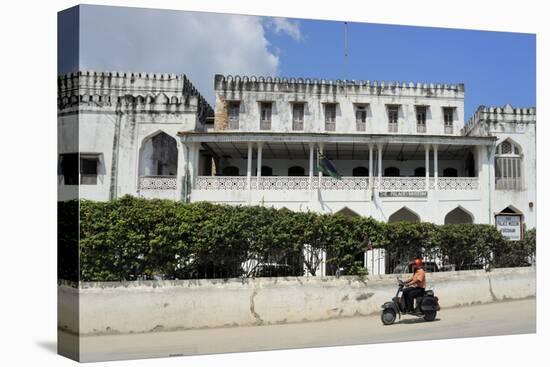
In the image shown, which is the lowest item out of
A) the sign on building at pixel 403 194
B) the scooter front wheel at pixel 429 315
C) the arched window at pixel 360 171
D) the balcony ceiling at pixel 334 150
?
the scooter front wheel at pixel 429 315

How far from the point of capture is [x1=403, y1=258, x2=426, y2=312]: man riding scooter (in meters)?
13.4

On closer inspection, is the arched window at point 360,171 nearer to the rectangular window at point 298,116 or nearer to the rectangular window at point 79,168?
the rectangular window at point 298,116

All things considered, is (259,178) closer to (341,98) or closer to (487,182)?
(341,98)

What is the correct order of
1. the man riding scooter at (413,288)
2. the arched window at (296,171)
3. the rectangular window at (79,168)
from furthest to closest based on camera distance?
the arched window at (296,171) < the man riding scooter at (413,288) < the rectangular window at (79,168)

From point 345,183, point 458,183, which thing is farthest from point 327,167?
point 458,183

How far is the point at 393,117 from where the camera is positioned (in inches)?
706

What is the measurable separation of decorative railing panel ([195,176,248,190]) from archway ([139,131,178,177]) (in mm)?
708

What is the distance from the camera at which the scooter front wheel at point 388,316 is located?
43.4 ft

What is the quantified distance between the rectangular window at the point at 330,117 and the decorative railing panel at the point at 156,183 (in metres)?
5.37

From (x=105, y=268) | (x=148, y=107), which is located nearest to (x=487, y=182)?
(x=148, y=107)

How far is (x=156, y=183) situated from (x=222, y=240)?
2.14 m

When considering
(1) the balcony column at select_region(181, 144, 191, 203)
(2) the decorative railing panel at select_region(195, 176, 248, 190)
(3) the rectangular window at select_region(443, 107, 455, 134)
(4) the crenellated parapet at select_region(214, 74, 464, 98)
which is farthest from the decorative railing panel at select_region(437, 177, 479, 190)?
(1) the balcony column at select_region(181, 144, 191, 203)

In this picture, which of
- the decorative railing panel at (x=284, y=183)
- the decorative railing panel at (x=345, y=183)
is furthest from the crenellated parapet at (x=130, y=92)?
the decorative railing panel at (x=345, y=183)

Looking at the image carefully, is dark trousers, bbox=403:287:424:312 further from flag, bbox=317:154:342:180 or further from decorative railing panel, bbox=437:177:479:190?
decorative railing panel, bbox=437:177:479:190
